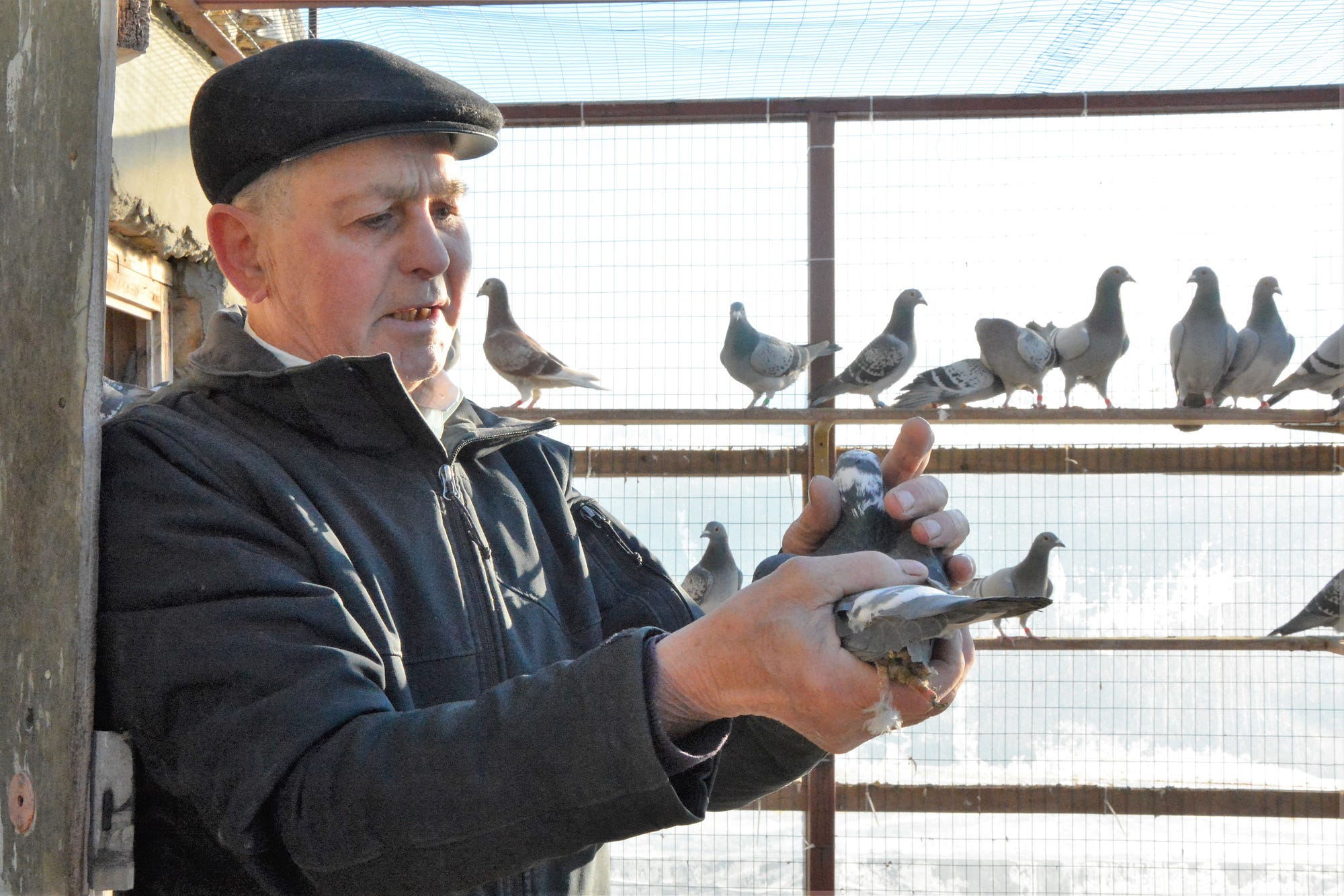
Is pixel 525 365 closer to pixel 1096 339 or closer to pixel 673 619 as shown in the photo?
pixel 1096 339

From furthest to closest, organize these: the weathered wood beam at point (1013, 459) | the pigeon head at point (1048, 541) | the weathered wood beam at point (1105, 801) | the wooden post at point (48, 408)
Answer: the pigeon head at point (1048, 541) → the weathered wood beam at point (1013, 459) → the weathered wood beam at point (1105, 801) → the wooden post at point (48, 408)

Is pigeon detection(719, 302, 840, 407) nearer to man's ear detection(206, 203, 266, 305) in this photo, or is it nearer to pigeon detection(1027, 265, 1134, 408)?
pigeon detection(1027, 265, 1134, 408)

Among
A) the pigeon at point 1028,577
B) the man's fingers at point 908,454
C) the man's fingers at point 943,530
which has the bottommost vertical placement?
the pigeon at point 1028,577

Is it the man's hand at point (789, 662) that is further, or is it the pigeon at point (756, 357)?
the pigeon at point (756, 357)

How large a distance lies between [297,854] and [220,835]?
0.25 feet

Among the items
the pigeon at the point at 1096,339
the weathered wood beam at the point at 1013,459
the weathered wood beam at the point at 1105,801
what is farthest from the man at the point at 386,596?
the pigeon at the point at 1096,339

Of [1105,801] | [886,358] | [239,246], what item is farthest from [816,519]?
[886,358]

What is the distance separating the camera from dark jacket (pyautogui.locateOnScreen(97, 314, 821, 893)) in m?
0.89

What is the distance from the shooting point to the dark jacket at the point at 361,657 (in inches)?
35.2

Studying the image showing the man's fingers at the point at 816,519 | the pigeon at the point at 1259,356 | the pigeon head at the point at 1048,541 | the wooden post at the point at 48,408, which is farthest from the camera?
the pigeon at the point at 1259,356

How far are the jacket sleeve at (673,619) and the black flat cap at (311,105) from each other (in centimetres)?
53

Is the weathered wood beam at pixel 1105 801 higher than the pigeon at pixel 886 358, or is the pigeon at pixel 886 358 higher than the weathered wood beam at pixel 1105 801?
the pigeon at pixel 886 358

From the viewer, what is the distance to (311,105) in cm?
120

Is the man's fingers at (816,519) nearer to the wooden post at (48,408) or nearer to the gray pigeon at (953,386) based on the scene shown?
the wooden post at (48,408)
